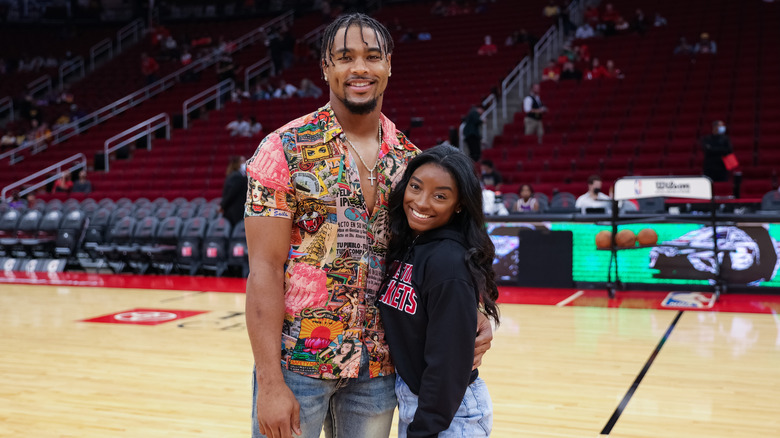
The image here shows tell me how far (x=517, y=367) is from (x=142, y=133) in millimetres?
13659

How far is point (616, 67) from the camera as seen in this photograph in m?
13.8

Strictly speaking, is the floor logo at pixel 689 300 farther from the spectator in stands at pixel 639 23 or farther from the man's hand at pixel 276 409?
the spectator in stands at pixel 639 23

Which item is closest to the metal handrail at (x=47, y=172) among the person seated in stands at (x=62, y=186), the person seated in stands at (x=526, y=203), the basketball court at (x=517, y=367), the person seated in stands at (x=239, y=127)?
the person seated in stands at (x=62, y=186)

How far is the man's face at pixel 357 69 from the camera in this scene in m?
1.65

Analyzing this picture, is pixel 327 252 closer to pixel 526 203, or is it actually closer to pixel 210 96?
pixel 526 203

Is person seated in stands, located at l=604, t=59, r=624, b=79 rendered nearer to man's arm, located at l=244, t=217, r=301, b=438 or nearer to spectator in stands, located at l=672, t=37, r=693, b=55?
spectator in stands, located at l=672, t=37, r=693, b=55

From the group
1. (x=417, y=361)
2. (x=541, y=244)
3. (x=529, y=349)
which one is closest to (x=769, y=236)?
(x=541, y=244)

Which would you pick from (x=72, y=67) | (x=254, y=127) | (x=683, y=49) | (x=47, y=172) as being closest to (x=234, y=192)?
(x=254, y=127)

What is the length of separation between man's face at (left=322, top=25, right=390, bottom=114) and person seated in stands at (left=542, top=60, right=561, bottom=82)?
12.9 metres

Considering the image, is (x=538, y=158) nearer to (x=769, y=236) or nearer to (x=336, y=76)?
(x=769, y=236)

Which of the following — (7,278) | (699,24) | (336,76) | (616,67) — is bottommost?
(7,278)

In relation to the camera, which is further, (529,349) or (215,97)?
(215,97)

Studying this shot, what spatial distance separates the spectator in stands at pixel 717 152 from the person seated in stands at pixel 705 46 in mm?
4288

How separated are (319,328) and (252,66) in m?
17.9
